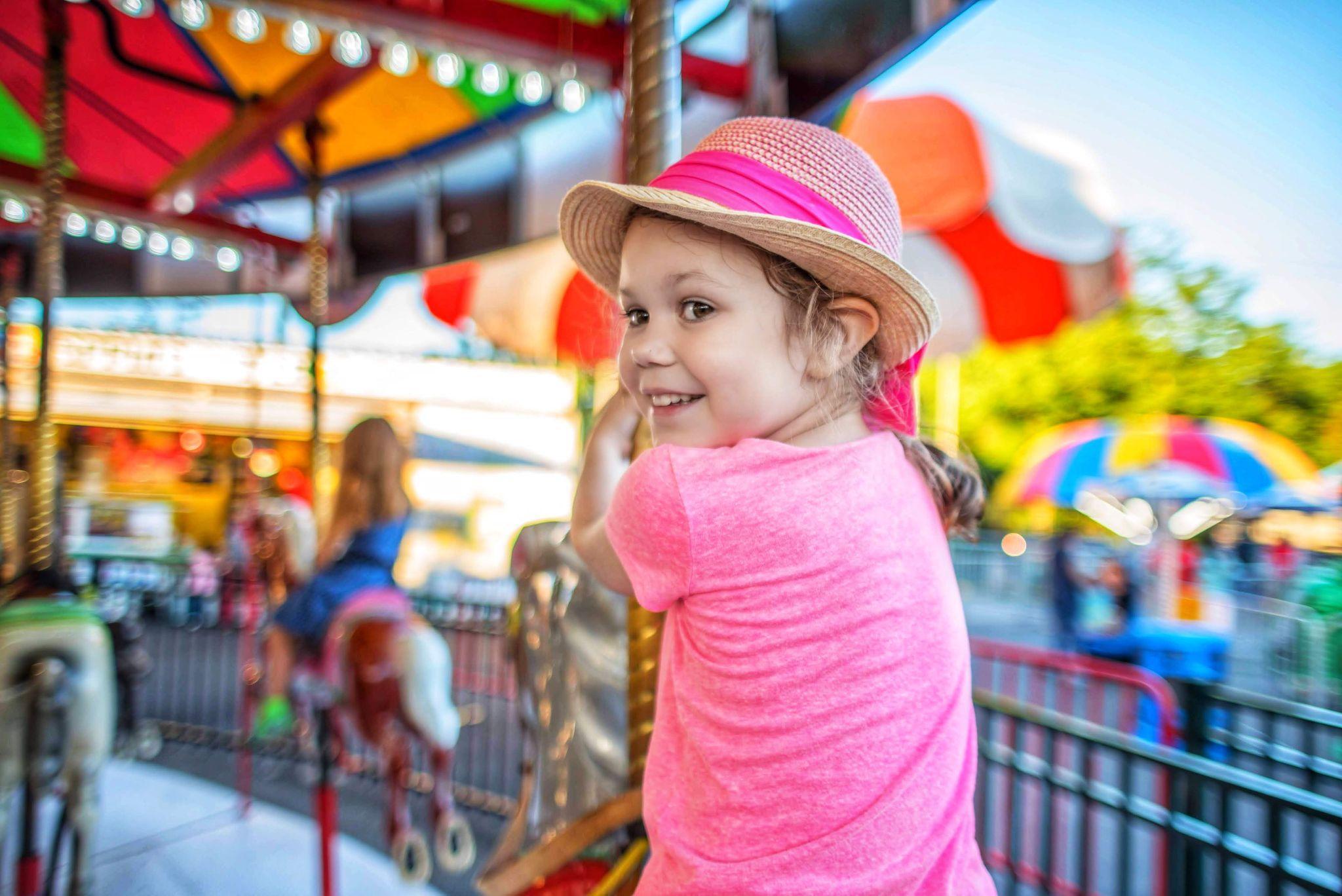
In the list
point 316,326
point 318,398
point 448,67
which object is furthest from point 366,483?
point 448,67

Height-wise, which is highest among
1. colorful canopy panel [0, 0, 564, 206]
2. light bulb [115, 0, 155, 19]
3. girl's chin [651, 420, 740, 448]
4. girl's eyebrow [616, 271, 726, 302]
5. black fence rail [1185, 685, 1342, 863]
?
colorful canopy panel [0, 0, 564, 206]

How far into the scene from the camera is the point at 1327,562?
12.8 meters

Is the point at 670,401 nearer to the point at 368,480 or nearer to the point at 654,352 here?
the point at 654,352

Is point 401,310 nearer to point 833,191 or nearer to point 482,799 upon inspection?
point 482,799

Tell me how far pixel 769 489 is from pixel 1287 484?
906 cm

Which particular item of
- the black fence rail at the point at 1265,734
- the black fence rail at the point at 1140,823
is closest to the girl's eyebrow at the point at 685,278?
the black fence rail at the point at 1140,823

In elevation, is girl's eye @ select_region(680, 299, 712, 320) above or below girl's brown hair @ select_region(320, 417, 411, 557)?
above

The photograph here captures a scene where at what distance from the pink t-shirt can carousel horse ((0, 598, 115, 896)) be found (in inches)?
69.0

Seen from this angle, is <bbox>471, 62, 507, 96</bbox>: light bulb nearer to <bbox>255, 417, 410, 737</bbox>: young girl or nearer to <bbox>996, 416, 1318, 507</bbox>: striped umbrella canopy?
<bbox>255, 417, 410, 737</bbox>: young girl

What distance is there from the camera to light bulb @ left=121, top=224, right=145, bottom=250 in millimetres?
3355

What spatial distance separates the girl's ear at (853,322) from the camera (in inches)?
34.3

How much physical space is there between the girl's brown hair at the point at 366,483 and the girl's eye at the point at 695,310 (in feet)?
8.57

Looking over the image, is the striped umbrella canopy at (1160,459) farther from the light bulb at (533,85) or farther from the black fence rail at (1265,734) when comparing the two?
the light bulb at (533,85)

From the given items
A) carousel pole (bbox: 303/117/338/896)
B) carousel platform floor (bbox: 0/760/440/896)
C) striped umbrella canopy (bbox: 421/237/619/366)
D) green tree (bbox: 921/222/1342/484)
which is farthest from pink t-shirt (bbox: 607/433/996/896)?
green tree (bbox: 921/222/1342/484)
